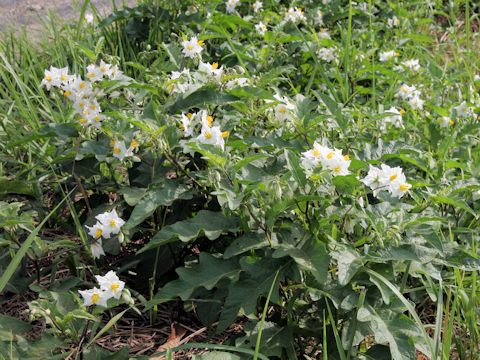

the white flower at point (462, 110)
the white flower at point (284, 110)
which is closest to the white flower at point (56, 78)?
the white flower at point (284, 110)

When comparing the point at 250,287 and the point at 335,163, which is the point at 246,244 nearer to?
the point at 250,287

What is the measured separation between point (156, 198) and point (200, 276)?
27 centimetres

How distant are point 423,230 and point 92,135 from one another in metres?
1.07

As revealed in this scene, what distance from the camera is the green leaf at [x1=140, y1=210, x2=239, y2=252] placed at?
6.02ft

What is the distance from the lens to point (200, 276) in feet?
6.03

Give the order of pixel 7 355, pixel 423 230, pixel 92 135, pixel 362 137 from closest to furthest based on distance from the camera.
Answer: pixel 7 355 → pixel 423 230 → pixel 92 135 → pixel 362 137

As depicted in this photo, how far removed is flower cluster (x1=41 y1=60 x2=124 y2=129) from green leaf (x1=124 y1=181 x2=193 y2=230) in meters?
0.33

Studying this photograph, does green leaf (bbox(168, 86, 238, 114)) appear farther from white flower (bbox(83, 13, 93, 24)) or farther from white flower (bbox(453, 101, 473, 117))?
white flower (bbox(83, 13, 93, 24))

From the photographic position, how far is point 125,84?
7.18ft

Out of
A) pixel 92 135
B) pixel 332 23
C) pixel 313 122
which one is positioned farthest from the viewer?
pixel 332 23

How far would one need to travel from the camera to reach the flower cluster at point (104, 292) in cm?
173

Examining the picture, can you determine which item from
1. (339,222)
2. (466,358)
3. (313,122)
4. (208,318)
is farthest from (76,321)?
(466,358)

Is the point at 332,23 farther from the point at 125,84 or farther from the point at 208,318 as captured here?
the point at 208,318

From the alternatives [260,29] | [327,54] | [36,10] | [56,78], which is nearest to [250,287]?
[56,78]
